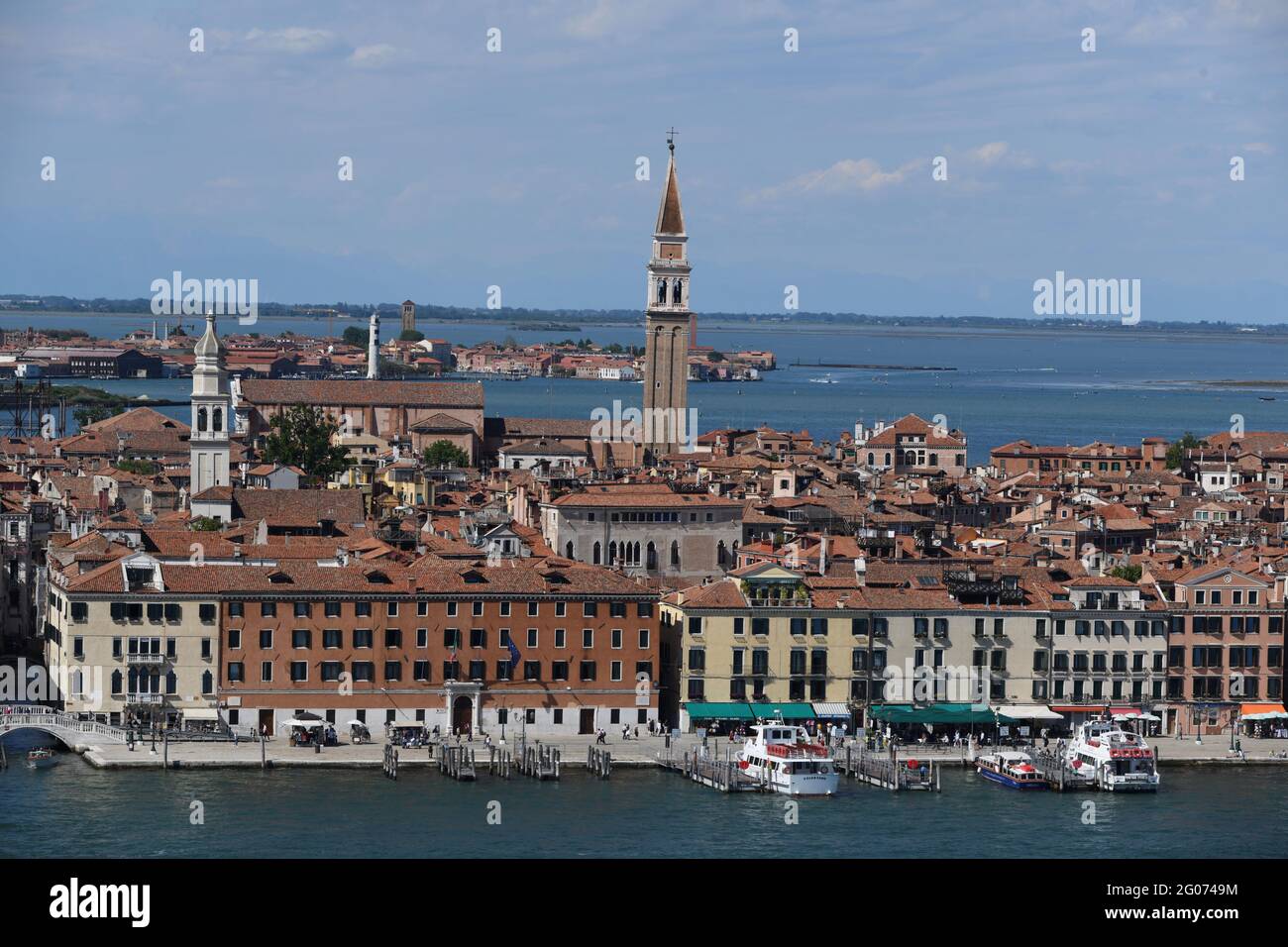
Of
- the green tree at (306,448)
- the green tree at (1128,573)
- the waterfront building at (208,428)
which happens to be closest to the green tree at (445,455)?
the green tree at (306,448)

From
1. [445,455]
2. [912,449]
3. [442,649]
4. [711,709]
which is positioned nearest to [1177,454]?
[912,449]

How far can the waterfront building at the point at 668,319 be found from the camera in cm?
7162

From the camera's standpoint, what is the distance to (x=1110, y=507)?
5366 centimetres

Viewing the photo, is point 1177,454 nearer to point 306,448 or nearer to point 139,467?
point 306,448

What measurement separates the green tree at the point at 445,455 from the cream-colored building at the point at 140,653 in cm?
3695

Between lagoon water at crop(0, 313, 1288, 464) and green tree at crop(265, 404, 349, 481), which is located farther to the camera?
lagoon water at crop(0, 313, 1288, 464)

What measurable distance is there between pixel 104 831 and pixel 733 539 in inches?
743

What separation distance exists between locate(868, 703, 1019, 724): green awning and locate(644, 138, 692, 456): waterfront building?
37.2 metres

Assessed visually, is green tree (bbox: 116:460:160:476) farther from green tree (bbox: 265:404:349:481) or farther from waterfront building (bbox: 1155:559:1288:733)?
waterfront building (bbox: 1155:559:1288:733)

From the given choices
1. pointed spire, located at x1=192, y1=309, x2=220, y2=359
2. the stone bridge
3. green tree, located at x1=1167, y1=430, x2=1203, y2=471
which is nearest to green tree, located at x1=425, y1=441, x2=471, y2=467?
pointed spire, located at x1=192, y1=309, x2=220, y2=359

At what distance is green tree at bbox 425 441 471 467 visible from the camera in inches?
2790

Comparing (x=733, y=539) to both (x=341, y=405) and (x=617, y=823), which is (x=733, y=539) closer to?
(x=617, y=823)

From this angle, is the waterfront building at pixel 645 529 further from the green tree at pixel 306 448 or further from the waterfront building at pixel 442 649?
the green tree at pixel 306 448
